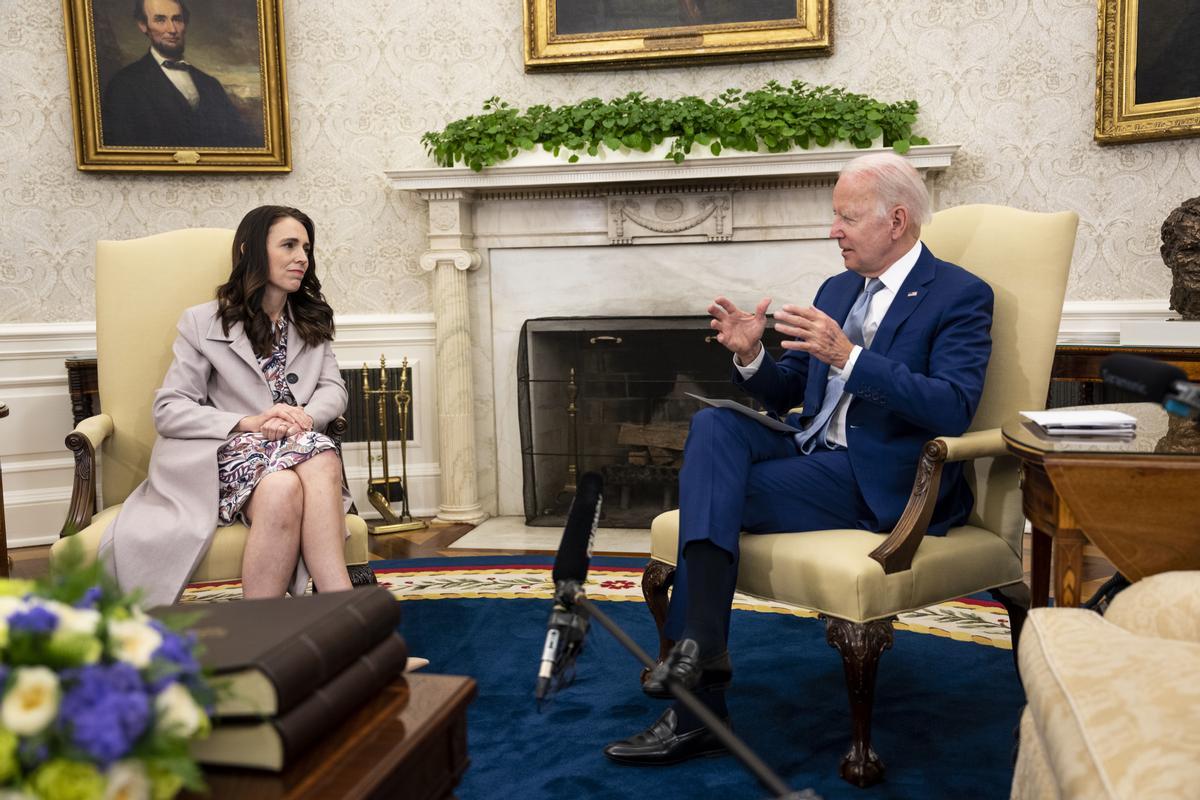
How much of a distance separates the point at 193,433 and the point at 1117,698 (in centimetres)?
245

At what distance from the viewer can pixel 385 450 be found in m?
5.17

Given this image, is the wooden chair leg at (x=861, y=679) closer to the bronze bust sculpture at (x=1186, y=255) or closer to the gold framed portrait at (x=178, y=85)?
the bronze bust sculpture at (x=1186, y=255)

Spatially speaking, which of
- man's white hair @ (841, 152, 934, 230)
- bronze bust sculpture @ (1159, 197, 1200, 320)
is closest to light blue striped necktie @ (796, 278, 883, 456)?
man's white hair @ (841, 152, 934, 230)

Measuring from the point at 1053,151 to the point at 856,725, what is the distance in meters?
3.32

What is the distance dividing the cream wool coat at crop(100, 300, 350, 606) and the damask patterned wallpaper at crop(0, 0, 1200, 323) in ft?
7.35

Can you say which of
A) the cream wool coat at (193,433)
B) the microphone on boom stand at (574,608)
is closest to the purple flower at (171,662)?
the microphone on boom stand at (574,608)

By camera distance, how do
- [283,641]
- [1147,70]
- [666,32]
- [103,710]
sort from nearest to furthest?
[103,710] < [283,641] < [1147,70] < [666,32]

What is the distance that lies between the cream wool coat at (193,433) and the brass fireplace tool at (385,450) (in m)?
1.89

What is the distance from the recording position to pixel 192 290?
3355 millimetres

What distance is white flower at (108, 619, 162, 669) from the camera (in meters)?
0.96

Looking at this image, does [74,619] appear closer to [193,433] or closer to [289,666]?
[289,666]

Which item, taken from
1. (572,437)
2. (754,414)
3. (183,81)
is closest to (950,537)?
(754,414)

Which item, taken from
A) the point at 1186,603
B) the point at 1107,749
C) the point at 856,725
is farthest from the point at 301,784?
the point at 856,725

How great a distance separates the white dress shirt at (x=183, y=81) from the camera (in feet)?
16.8
